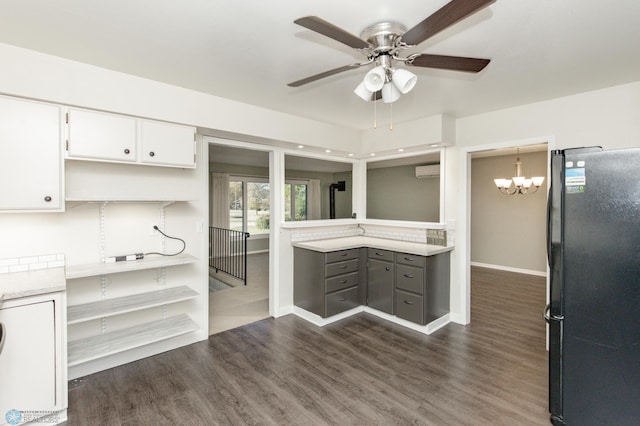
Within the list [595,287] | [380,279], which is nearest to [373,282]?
[380,279]

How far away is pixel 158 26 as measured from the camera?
73.5 inches

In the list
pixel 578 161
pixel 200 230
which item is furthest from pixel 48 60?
pixel 578 161

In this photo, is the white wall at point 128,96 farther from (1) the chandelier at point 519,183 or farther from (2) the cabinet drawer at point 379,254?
(1) the chandelier at point 519,183

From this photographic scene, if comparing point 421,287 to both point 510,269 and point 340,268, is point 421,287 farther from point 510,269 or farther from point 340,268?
point 510,269

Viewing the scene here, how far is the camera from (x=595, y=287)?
1.77m

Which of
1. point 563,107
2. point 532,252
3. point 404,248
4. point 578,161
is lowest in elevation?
point 532,252

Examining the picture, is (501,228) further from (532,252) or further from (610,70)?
(610,70)

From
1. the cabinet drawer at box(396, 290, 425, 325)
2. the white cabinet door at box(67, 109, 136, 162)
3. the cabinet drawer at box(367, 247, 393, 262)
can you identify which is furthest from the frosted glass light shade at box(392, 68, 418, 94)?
the cabinet drawer at box(396, 290, 425, 325)

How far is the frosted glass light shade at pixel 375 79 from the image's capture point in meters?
1.69

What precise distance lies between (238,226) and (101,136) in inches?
232

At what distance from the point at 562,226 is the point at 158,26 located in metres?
2.75

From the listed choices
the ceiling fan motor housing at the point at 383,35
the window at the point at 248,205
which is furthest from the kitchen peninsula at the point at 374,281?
the window at the point at 248,205

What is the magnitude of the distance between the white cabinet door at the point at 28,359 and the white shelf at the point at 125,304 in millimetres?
317

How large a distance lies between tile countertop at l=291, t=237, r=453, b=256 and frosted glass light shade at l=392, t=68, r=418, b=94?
2.15 metres
